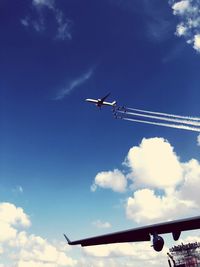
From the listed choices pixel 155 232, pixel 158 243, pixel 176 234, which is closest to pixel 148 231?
pixel 155 232

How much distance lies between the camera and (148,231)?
68.8 feet

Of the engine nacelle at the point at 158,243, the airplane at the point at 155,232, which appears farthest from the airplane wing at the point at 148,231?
the engine nacelle at the point at 158,243

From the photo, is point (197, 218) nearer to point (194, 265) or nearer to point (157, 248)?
point (157, 248)

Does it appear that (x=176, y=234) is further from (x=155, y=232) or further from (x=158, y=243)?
(x=158, y=243)

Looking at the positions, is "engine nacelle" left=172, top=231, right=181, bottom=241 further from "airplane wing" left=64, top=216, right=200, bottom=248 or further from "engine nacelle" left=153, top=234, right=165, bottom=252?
"engine nacelle" left=153, top=234, right=165, bottom=252

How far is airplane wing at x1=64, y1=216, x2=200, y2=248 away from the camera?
20.0 meters

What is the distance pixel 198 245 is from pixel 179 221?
92318 mm

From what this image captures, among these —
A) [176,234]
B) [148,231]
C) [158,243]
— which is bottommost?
[158,243]

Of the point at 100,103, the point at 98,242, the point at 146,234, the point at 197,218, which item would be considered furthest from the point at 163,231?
the point at 100,103

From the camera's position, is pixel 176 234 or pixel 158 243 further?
pixel 176 234

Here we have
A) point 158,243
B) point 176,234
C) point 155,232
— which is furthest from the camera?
point 176,234

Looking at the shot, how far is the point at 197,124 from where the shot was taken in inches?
1649

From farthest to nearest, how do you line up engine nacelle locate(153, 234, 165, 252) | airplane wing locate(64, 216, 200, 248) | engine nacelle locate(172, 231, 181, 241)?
1. engine nacelle locate(172, 231, 181, 241)
2. engine nacelle locate(153, 234, 165, 252)
3. airplane wing locate(64, 216, 200, 248)

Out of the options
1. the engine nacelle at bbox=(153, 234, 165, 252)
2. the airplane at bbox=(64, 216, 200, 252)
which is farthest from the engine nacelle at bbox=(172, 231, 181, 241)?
the engine nacelle at bbox=(153, 234, 165, 252)
